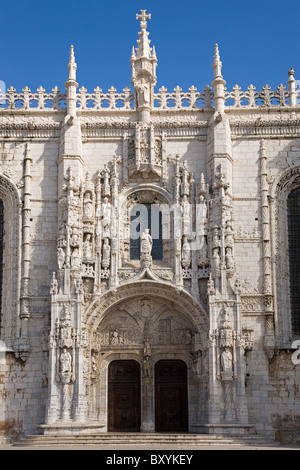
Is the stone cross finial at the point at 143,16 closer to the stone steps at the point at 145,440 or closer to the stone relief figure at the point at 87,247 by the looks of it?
the stone relief figure at the point at 87,247

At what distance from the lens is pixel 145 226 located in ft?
96.9

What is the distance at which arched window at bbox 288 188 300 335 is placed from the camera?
2900cm

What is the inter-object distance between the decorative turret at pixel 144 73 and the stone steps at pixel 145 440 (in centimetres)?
1081

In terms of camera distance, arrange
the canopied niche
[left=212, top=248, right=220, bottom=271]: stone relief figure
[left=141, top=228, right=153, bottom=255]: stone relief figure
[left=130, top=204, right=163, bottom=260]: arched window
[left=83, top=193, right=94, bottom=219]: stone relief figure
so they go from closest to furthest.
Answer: [left=212, top=248, right=220, bottom=271]: stone relief figure < [left=141, top=228, right=153, bottom=255]: stone relief figure < [left=83, top=193, right=94, bottom=219]: stone relief figure < the canopied niche < [left=130, top=204, right=163, bottom=260]: arched window

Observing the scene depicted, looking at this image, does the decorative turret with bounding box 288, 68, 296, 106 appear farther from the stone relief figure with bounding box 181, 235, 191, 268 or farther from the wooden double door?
the wooden double door

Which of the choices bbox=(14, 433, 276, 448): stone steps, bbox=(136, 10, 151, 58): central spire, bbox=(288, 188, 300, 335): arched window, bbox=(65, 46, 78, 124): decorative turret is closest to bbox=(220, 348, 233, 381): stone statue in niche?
bbox=(14, 433, 276, 448): stone steps

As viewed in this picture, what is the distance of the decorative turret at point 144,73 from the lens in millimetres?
30000

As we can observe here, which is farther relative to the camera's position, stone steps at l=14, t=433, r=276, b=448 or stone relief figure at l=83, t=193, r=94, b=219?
stone relief figure at l=83, t=193, r=94, b=219

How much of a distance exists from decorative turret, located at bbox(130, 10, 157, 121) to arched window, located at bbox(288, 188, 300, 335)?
18.9 feet

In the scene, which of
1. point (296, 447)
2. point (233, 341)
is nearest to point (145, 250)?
point (233, 341)

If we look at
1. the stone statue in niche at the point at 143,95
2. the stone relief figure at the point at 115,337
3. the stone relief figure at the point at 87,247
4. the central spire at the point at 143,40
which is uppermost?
the central spire at the point at 143,40

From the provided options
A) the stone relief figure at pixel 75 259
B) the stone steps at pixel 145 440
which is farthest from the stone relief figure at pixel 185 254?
the stone steps at pixel 145 440

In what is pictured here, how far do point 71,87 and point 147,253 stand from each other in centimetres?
642

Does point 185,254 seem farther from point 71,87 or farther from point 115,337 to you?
point 71,87
